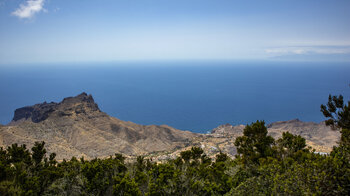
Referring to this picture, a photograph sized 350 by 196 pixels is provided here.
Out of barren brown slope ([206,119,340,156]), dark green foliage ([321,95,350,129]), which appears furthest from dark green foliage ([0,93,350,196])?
barren brown slope ([206,119,340,156])

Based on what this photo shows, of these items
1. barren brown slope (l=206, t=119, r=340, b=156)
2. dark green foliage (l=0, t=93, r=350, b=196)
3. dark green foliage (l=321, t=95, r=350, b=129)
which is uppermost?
dark green foliage (l=321, t=95, r=350, b=129)

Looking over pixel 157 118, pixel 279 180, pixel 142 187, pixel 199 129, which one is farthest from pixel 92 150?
pixel 157 118

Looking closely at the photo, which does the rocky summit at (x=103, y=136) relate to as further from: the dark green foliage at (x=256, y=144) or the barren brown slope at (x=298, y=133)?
the dark green foliage at (x=256, y=144)

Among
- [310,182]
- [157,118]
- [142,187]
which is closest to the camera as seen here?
[310,182]

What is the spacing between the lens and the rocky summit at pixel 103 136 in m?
69.2

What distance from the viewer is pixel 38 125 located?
77.5m

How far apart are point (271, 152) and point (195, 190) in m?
10.7

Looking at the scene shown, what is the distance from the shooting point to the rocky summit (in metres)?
69.2

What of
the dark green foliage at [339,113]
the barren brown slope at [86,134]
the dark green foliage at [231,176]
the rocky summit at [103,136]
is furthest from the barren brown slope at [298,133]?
the dark green foliage at [339,113]

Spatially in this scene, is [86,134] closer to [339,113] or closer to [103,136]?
[103,136]

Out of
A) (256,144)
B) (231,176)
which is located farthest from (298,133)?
(231,176)

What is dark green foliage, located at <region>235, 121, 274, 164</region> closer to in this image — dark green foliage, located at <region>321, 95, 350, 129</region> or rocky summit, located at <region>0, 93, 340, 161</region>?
dark green foliage, located at <region>321, 95, 350, 129</region>

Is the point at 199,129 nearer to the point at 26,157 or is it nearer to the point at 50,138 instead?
the point at 50,138

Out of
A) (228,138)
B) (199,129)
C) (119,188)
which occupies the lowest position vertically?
(199,129)
